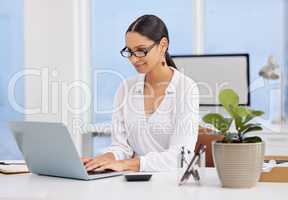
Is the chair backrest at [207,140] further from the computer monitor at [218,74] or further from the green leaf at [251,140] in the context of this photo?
the computer monitor at [218,74]

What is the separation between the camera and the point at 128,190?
1.60 m

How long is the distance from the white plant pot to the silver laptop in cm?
48

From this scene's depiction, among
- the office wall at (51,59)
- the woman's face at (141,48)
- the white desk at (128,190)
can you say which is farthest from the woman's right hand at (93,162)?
the office wall at (51,59)

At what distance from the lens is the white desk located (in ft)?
4.90

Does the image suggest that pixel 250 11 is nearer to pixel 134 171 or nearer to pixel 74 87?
pixel 74 87

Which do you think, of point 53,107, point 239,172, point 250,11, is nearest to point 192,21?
point 250,11

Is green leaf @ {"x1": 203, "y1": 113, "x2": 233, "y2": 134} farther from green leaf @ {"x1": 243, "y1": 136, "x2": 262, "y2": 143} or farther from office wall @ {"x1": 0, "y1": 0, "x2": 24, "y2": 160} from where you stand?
office wall @ {"x1": 0, "y1": 0, "x2": 24, "y2": 160}

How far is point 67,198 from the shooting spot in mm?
1491

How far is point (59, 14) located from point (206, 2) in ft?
4.77

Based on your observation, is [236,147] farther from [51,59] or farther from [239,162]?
[51,59]

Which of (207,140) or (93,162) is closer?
(93,162)

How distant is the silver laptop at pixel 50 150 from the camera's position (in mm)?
1746

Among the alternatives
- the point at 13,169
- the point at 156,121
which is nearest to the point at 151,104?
the point at 156,121

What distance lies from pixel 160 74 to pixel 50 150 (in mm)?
820
